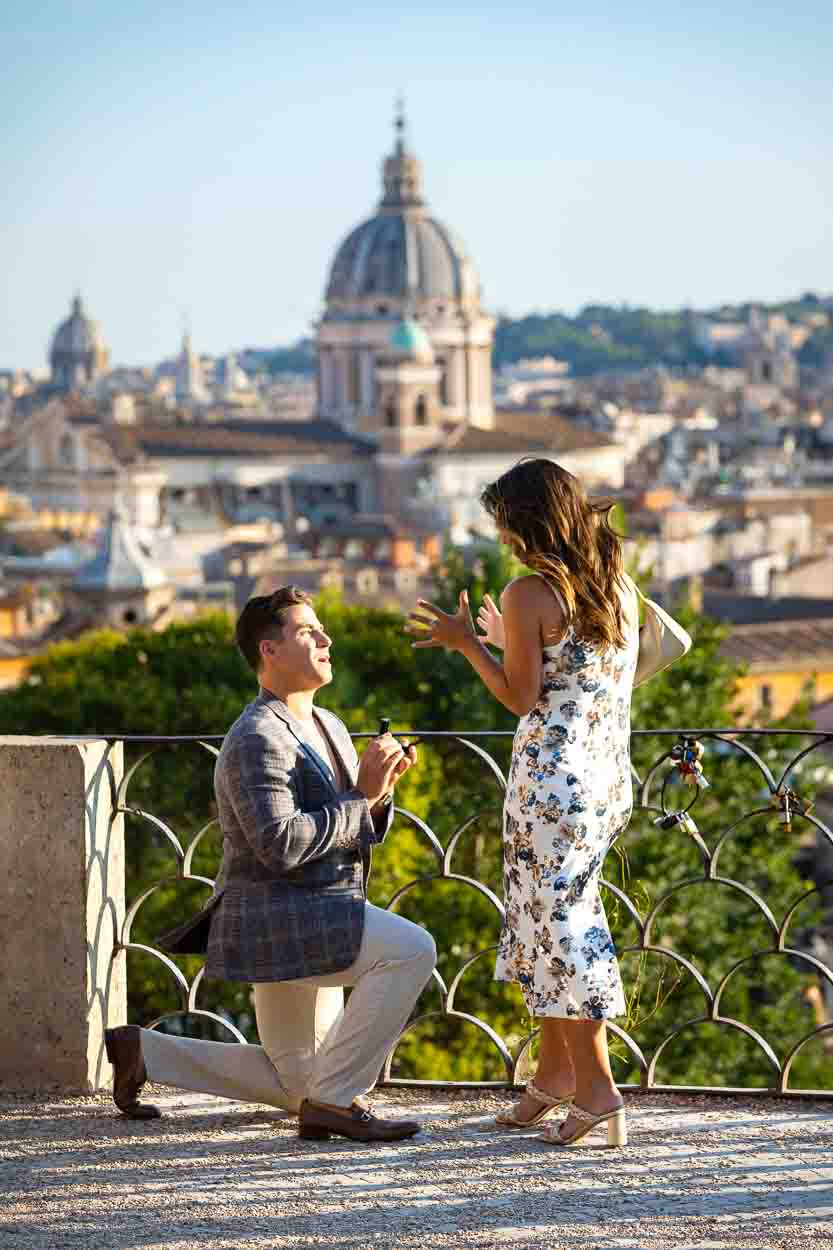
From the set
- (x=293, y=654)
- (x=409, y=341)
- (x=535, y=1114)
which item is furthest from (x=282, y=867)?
(x=409, y=341)

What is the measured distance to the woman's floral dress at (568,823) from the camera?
4.48 metres

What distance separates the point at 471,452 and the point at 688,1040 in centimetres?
7279

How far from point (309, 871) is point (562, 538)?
0.71m

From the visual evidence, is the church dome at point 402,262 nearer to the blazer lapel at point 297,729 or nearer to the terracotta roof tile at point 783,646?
the terracotta roof tile at point 783,646

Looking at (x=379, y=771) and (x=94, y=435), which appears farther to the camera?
(x=94, y=435)

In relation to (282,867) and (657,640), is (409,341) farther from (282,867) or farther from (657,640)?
(282,867)

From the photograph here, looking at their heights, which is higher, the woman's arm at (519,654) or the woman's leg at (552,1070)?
the woman's arm at (519,654)

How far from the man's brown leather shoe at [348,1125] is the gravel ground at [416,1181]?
23 millimetres

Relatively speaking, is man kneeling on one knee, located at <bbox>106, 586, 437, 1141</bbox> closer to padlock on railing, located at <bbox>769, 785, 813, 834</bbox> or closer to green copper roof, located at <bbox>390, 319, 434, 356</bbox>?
padlock on railing, located at <bbox>769, 785, 813, 834</bbox>

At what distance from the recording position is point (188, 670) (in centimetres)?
1958

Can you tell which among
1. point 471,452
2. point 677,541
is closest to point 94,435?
point 471,452

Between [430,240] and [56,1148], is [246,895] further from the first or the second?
[430,240]

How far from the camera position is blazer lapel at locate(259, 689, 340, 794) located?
4539 millimetres

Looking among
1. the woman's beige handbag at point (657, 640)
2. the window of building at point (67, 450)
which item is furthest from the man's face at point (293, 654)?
the window of building at point (67, 450)
